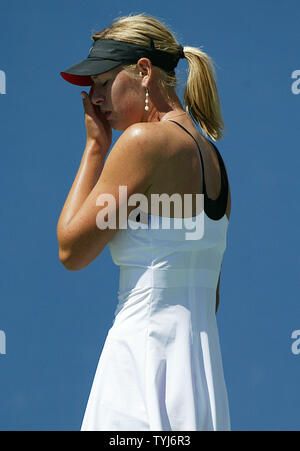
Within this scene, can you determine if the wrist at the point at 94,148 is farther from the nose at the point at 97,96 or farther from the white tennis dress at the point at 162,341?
the white tennis dress at the point at 162,341

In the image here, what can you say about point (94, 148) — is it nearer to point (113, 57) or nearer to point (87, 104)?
point (87, 104)

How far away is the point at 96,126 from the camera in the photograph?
13.2 ft

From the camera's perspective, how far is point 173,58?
13.3ft

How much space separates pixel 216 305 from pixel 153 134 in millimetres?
962

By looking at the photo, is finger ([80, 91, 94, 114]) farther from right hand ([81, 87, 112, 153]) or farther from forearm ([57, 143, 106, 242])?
forearm ([57, 143, 106, 242])

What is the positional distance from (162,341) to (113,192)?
0.63m

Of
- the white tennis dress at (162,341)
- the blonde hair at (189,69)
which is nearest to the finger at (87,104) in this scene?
the blonde hair at (189,69)

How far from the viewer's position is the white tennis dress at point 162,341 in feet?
11.5

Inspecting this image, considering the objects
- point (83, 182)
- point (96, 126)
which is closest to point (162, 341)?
point (83, 182)

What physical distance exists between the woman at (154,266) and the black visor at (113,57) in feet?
0.06

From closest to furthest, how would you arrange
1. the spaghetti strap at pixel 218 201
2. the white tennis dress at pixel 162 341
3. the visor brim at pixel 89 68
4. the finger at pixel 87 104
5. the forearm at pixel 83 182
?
1. the white tennis dress at pixel 162 341
2. the forearm at pixel 83 182
3. the spaghetti strap at pixel 218 201
4. the visor brim at pixel 89 68
5. the finger at pixel 87 104

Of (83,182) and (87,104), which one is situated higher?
(87,104)

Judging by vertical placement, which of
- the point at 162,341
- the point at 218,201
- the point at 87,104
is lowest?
the point at 162,341

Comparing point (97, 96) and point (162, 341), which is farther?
point (97, 96)
